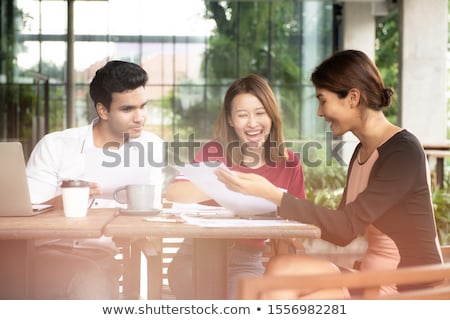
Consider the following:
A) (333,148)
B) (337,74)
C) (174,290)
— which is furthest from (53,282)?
(333,148)

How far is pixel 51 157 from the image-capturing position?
246 centimetres

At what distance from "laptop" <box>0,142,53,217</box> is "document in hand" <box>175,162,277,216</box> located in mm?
399

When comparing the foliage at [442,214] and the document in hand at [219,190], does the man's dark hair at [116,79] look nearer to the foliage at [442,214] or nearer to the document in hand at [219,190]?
the document in hand at [219,190]

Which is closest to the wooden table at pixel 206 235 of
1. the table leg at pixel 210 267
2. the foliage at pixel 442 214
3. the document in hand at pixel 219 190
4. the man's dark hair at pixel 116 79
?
the table leg at pixel 210 267

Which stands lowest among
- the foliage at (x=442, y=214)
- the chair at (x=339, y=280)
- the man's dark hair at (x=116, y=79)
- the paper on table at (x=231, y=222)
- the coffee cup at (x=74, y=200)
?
the foliage at (x=442, y=214)

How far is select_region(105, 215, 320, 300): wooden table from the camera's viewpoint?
5.68 ft

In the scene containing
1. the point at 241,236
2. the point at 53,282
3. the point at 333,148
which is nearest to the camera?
the point at 241,236

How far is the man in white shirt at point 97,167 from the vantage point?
2.26 meters

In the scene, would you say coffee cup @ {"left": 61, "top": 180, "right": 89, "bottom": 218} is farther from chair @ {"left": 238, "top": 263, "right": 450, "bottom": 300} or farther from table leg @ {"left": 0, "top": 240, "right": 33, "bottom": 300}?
chair @ {"left": 238, "top": 263, "right": 450, "bottom": 300}

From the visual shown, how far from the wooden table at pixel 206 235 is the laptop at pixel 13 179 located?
0.25m

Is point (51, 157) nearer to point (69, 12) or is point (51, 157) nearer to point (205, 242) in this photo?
point (205, 242)

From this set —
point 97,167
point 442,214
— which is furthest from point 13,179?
point 442,214

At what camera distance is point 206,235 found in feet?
5.70
